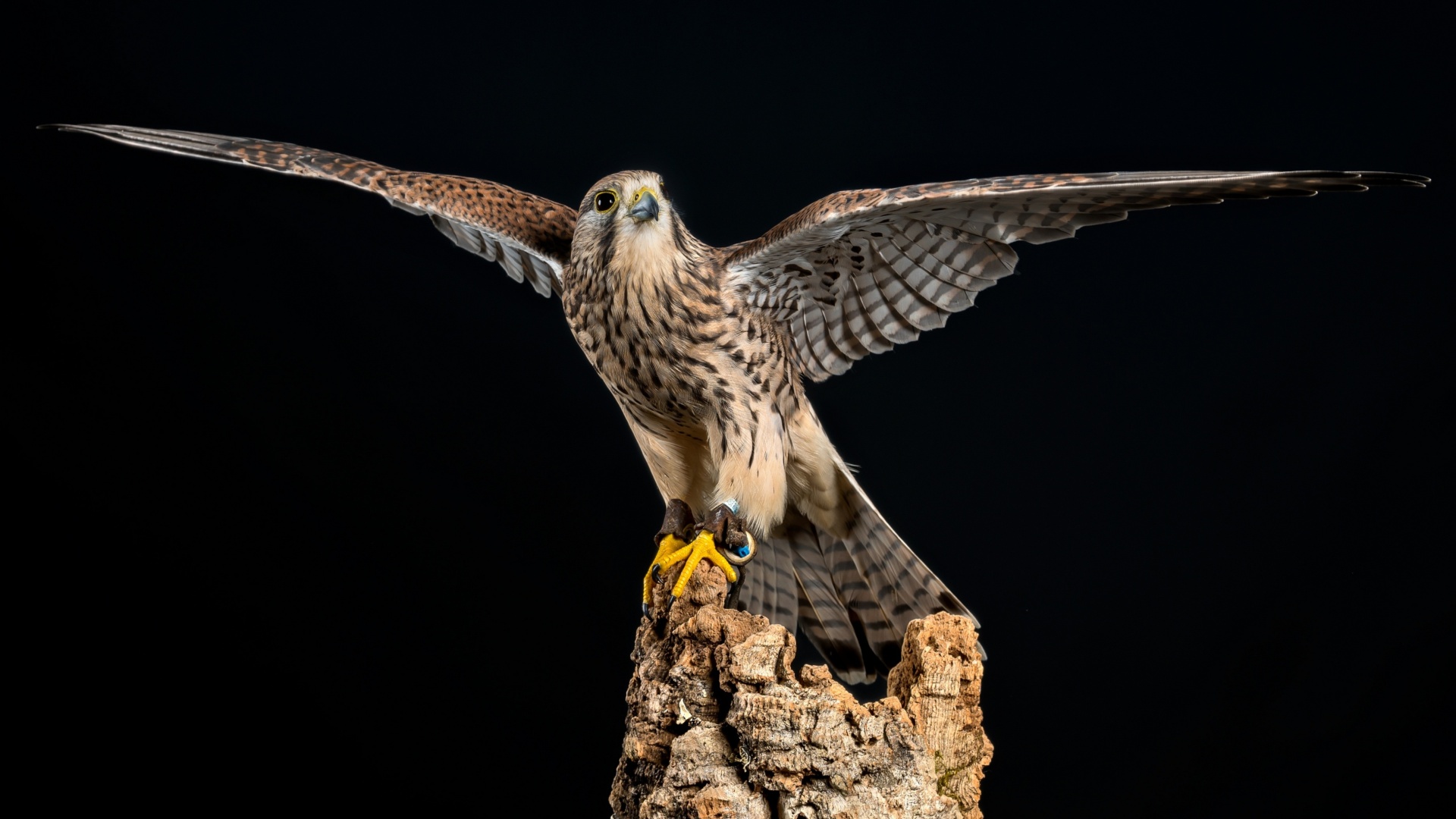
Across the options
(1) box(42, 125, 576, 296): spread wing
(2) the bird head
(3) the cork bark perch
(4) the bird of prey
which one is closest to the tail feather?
(4) the bird of prey

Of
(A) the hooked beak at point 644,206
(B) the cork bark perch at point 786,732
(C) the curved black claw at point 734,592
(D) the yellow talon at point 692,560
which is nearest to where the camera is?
(B) the cork bark perch at point 786,732

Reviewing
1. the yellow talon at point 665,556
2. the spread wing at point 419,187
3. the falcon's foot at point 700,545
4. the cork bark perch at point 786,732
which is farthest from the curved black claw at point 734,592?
the spread wing at point 419,187

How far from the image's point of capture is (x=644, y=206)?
192 cm

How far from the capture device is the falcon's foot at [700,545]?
208cm

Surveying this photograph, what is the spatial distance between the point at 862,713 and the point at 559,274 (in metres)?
1.32

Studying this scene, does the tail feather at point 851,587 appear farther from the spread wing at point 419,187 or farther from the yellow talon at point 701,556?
the spread wing at point 419,187

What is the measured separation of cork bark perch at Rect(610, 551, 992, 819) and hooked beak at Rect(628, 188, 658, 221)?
2.31 ft

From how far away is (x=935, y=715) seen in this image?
1.81 metres

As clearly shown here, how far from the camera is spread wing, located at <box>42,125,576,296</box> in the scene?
7.79ft

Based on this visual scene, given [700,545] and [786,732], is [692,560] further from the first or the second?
[786,732]

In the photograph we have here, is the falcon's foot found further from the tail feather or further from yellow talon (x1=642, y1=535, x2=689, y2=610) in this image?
the tail feather

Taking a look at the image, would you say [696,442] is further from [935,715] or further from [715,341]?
[935,715]

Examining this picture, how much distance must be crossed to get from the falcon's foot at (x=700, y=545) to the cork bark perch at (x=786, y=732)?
0.13 meters

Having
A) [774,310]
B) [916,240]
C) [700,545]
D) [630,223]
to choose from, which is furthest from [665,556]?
[916,240]
